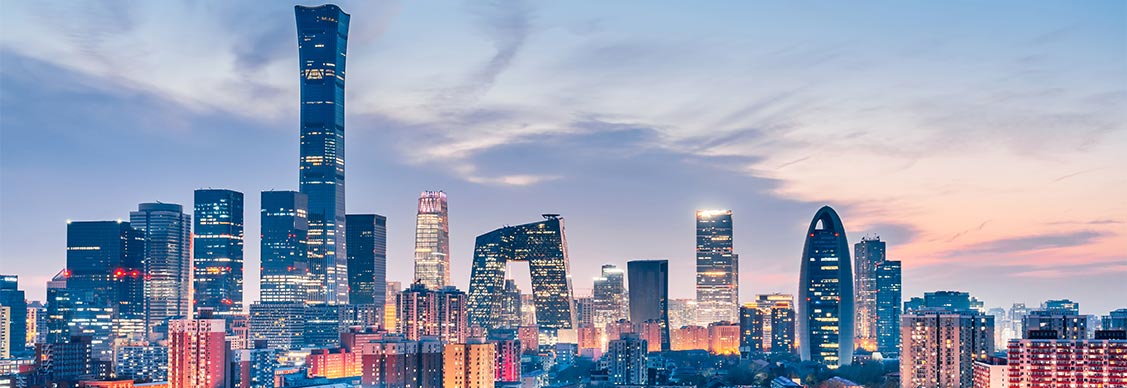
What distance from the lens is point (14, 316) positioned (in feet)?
549

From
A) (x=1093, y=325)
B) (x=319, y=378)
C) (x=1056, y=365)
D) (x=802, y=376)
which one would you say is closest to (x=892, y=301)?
(x=802, y=376)

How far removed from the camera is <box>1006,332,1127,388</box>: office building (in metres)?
81.6

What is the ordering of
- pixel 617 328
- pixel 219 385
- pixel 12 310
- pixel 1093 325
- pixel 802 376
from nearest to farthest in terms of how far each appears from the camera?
pixel 219 385
pixel 1093 325
pixel 802 376
pixel 12 310
pixel 617 328

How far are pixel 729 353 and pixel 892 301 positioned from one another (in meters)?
23.9

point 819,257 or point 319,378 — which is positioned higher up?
point 819,257

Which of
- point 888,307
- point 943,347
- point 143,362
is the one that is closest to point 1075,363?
point 943,347

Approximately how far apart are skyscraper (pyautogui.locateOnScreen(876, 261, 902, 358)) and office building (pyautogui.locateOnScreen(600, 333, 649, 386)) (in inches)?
2720

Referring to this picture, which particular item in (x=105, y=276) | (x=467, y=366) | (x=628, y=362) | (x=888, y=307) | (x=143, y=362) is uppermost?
(x=105, y=276)

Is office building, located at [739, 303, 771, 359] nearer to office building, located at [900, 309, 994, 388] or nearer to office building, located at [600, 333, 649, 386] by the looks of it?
office building, located at [600, 333, 649, 386]

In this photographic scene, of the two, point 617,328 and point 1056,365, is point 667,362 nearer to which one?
point 617,328

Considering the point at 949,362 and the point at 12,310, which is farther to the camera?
the point at 12,310

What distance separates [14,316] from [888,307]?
112m

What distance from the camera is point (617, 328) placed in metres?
194

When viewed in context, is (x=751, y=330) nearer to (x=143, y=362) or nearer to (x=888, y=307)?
(x=888, y=307)
